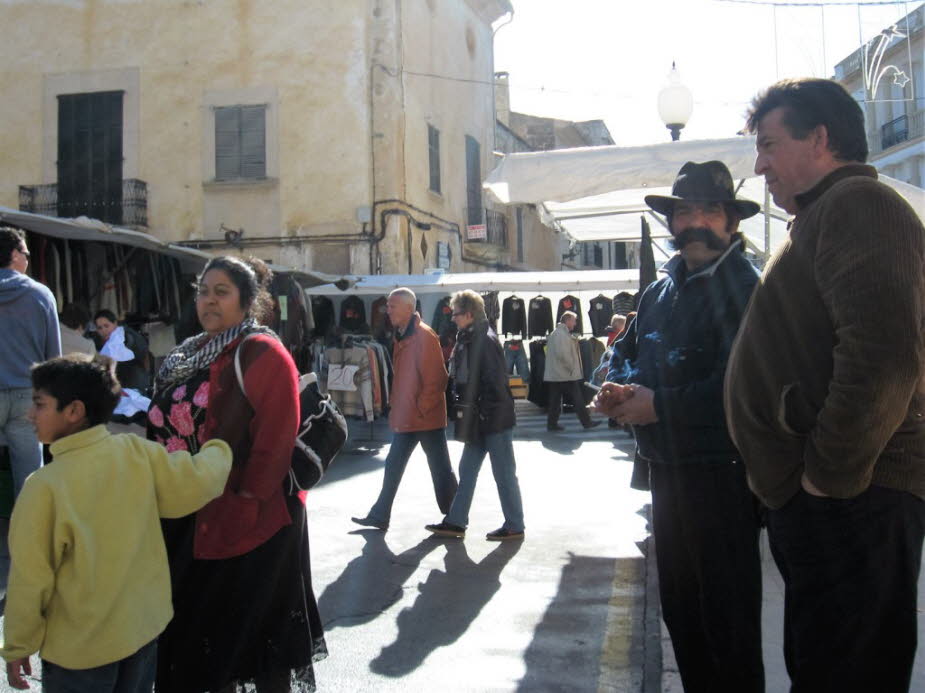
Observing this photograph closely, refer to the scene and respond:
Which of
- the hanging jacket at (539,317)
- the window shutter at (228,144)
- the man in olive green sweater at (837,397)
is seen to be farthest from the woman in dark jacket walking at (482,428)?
the window shutter at (228,144)

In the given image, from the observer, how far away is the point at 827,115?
2332 millimetres

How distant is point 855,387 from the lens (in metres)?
1.99

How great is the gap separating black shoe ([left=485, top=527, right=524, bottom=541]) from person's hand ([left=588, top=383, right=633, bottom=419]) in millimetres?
3353

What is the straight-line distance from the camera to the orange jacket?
6812 millimetres

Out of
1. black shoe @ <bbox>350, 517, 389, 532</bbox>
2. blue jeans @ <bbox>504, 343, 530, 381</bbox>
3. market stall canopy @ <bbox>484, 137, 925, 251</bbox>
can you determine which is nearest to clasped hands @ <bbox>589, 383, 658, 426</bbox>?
black shoe @ <bbox>350, 517, 389, 532</bbox>

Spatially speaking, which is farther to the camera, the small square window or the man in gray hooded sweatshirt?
the small square window

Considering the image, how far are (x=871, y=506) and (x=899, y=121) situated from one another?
36.9 m

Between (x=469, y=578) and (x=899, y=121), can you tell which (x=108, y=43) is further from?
(x=899, y=121)

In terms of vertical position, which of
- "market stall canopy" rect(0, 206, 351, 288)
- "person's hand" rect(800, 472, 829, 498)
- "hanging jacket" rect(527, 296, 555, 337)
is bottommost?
"person's hand" rect(800, 472, 829, 498)

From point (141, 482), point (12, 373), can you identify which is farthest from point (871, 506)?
point (12, 373)

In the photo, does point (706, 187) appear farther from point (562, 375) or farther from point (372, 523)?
point (562, 375)

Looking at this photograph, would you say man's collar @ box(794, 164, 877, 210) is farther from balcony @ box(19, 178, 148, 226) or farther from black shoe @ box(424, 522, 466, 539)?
balcony @ box(19, 178, 148, 226)

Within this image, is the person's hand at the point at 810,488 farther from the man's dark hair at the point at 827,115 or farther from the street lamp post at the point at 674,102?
the street lamp post at the point at 674,102

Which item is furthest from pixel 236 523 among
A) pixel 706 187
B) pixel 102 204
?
pixel 102 204
